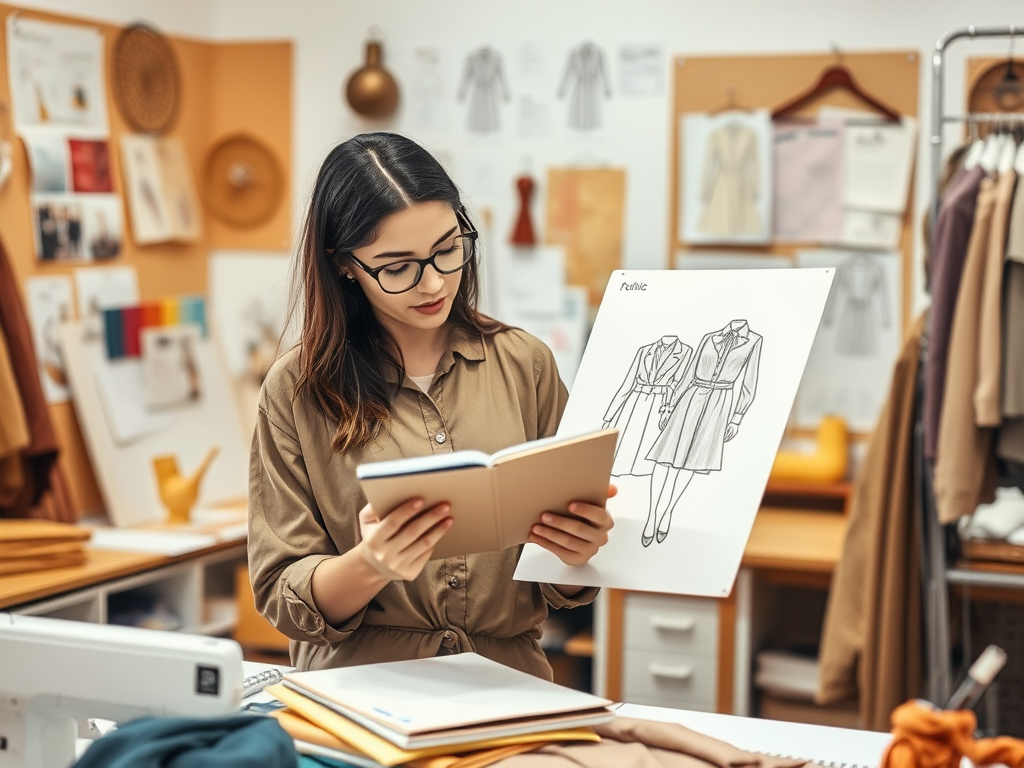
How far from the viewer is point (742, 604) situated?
2.99 metres

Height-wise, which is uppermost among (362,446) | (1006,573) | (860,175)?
(860,175)

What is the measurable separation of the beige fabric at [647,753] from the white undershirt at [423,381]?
0.52 meters

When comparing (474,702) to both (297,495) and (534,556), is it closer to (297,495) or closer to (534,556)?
(534,556)

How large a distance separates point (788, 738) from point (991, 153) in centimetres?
162

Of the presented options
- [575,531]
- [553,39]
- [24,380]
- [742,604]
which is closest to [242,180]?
[553,39]

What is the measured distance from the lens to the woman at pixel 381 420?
4.81 feet

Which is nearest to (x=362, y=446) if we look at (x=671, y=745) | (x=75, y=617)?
(x=671, y=745)

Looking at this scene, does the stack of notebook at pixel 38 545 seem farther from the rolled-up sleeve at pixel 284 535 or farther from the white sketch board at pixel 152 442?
the rolled-up sleeve at pixel 284 535

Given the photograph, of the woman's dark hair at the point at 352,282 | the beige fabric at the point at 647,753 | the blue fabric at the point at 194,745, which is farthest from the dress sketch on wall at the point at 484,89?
the blue fabric at the point at 194,745

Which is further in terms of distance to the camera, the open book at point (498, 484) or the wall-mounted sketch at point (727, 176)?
the wall-mounted sketch at point (727, 176)

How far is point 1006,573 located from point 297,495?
6.01ft

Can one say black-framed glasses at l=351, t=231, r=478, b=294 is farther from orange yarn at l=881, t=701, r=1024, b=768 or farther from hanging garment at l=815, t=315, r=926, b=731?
hanging garment at l=815, t=315, r=926, b=731

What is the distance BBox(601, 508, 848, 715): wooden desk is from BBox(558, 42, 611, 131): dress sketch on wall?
1.34 metres

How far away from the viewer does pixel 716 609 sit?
3010 millimetres
